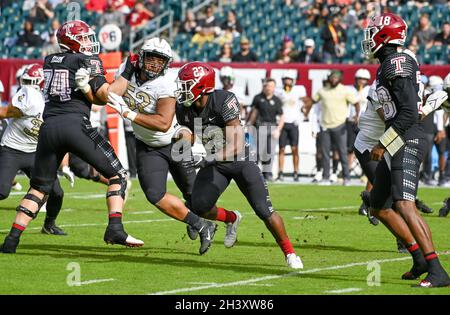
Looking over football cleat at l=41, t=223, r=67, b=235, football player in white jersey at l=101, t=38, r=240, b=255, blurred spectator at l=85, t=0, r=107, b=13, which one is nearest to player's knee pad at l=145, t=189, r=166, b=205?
football player in white jersey at l=101, t=38, r=240, b=255

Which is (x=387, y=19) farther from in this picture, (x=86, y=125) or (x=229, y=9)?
(x=229, y=9)

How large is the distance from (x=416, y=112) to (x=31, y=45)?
673 inches

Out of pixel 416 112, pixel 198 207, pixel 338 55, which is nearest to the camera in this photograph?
pixel 416 112

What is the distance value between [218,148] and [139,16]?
15.3m

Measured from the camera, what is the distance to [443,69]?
18391 millimetres

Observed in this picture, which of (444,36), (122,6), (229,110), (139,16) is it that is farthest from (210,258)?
(122,6)

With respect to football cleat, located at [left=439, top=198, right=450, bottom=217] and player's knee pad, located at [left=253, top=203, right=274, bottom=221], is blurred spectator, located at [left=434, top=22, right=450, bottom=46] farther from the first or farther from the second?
player's knee pad, located at [left=253, top=203, right=274, bottom=221]

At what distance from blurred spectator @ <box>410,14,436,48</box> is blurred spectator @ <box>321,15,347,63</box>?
1.51m

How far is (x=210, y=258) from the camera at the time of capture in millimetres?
8789

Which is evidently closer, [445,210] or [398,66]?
[398,66]

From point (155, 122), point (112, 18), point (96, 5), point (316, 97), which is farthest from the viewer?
point (96, 5)

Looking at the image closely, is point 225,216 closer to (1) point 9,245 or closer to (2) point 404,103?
(1) point 9,245

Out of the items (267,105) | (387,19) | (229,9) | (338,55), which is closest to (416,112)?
(387,19)
